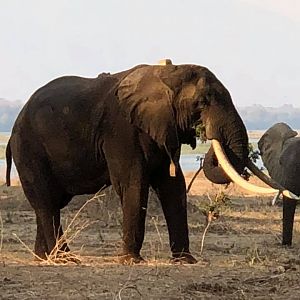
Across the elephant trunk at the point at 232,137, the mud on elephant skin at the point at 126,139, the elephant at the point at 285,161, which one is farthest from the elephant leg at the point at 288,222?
the elephant trunk at the point at 232,137

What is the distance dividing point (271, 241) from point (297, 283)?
645 centimetres

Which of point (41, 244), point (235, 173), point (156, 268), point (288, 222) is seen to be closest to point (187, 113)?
point (235, 173)

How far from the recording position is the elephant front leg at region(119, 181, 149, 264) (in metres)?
10.7

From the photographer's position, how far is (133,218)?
423 inches

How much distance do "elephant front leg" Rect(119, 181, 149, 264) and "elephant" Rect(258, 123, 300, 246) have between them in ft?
13.8

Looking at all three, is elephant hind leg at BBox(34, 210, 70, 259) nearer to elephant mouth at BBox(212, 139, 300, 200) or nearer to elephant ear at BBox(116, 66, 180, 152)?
elephant ear at BBox(116, 66, 180, 152)

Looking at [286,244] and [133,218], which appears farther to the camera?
[286,244]

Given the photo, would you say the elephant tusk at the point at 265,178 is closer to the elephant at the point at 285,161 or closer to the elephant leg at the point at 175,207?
the elephant leg at the point at 175,207

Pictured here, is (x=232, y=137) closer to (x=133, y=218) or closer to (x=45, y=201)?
(x=133, y=218)

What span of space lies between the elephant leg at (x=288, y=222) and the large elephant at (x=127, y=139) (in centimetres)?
403

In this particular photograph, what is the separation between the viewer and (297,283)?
913cm

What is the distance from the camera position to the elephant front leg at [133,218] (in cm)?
1073

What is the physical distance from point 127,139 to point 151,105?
446 mm

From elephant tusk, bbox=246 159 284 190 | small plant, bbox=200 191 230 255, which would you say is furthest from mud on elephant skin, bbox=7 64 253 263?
small plant, bbox=200 191 230 255
